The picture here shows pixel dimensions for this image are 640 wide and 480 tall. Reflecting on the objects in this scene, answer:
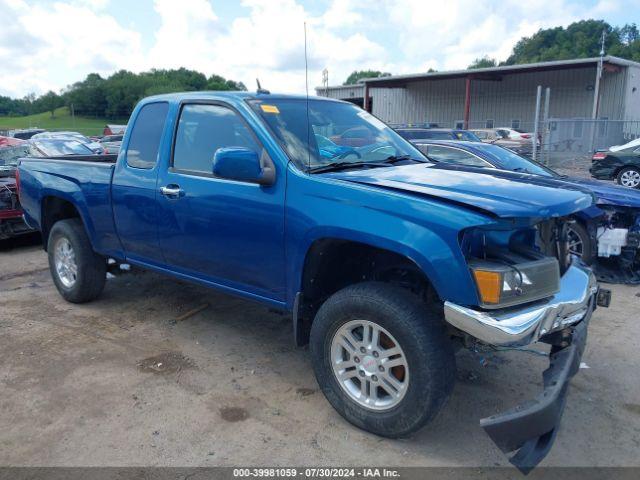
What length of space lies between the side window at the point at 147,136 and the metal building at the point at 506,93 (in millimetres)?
28142

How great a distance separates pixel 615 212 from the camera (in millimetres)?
6477

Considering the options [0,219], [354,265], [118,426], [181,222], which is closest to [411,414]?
[354,265]

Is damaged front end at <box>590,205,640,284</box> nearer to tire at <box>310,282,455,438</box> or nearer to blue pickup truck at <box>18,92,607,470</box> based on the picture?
blue pickup truck at <box>18,92,607,470</box>

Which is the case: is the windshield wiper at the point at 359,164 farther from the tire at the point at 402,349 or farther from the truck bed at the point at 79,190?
the truck bed at the point at 79,190

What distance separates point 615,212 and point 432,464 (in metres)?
4.60

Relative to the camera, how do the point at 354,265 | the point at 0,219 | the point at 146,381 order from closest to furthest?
the point at 354,265 < the point at 146,381 < the point at 0,219

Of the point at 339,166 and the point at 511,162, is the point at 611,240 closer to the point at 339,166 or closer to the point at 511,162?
the point at 511,162

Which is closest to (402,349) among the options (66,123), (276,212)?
(276,212)

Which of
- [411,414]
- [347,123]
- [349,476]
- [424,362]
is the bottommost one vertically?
[349,476]

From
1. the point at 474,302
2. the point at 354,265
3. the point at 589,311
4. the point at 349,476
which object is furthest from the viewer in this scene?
the point at 354,265

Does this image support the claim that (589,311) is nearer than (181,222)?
Yes

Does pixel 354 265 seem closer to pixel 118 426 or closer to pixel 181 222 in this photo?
pixel 181 222

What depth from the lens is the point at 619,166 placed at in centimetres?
1603

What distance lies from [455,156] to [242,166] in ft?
17.8
